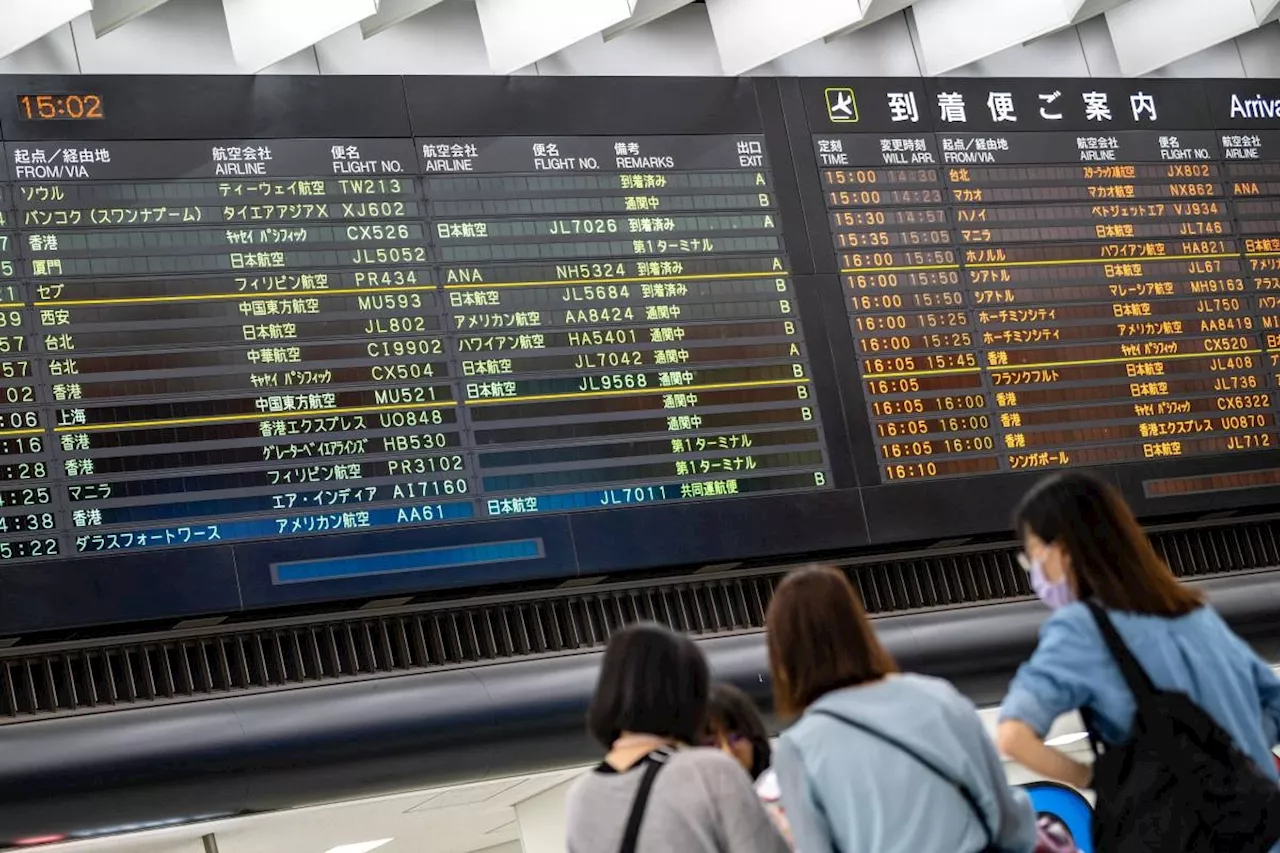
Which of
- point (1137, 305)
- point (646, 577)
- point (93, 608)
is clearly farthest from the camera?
point (1137, 305)

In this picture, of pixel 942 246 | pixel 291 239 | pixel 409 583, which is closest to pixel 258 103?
pixel 291 239

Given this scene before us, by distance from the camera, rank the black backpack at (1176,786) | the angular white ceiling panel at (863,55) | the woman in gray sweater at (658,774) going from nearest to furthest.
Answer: the black backpack at (1176,786)
the woman in gray sweater at (658,774)
the angular white ceiling panel at (863,55)

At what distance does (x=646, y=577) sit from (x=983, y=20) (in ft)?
8.96

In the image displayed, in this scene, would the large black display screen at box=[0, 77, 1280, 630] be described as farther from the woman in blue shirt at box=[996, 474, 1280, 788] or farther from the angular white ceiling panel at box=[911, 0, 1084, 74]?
the woman in blue shirt at box=[996, 474, 1280, 788]

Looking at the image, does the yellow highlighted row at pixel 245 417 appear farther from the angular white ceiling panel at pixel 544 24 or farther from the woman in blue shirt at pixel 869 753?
the woman in blue shirt at pixel 869 753

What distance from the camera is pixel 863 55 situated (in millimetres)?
7367

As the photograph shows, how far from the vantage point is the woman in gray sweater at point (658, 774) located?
2.82 metres

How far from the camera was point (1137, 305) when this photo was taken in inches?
280

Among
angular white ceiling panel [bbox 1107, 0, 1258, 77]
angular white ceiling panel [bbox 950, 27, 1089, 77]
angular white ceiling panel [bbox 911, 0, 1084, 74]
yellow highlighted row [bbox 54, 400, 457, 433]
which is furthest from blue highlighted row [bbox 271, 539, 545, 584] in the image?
angular white ceiling panel [bbox 1107, 0, 1258, 77]

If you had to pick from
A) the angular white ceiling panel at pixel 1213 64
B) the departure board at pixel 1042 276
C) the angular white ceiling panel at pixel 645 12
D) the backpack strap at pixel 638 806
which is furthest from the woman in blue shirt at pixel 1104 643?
the angular white ceiling panel at pixel 1213 64

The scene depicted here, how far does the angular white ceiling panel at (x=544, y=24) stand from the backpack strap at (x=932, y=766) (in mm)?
4049

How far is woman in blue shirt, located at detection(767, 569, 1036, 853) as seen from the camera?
2.76 metres

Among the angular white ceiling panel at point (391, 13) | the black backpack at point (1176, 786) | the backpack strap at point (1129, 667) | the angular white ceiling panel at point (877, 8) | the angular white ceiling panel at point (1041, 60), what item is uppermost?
the angular white ceiling panel at point (391, 13)

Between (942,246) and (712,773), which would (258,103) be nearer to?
(942,246)
